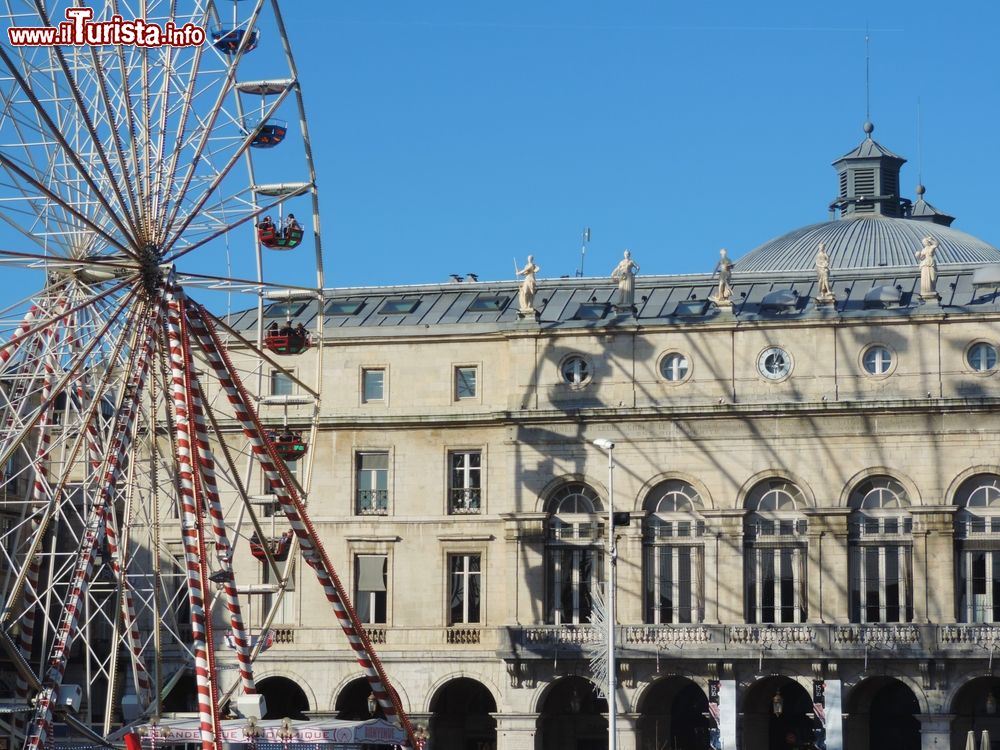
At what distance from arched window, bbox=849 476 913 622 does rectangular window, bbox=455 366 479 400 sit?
1692 cm

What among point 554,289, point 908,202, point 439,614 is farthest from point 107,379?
point 908,202

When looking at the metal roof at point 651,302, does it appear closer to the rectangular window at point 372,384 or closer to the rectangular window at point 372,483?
the rectangular window at point 372,384

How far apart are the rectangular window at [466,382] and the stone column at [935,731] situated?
23.2 m

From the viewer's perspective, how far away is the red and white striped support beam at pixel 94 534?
231ft

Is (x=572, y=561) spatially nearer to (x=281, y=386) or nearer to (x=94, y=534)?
(x=281, y=386)

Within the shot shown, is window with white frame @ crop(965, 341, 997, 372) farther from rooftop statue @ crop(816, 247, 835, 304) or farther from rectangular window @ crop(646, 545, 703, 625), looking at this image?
rectangular window @ crop(646, 545, 703, 625)

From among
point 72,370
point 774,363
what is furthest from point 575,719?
point 72,370

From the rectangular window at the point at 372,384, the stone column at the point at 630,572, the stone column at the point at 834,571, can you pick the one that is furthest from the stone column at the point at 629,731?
the rectangular window at the point at 372,384

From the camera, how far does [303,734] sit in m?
74.1

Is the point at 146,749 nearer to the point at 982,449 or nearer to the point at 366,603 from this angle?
the point at 366,603

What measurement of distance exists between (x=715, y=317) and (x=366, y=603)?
745 inches

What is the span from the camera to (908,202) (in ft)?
426

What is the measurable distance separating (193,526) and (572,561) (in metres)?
32.4

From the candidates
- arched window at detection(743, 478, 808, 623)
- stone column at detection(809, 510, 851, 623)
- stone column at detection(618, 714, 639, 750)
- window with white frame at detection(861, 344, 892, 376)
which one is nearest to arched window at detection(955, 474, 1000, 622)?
stone column at detection(809, 510, 851, 623)
